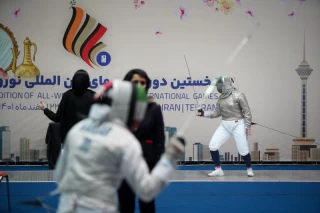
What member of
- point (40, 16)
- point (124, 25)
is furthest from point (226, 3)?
point (40, 16)

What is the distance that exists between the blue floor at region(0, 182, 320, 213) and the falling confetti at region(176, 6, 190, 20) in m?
3.10

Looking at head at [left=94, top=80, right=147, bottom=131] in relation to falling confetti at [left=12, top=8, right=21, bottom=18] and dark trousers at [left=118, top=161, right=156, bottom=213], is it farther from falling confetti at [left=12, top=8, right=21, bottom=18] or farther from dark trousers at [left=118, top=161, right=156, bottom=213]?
falling confetti at [left=12, top=8, right=21, bottom=18]

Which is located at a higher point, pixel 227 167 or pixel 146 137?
pixel 146 137

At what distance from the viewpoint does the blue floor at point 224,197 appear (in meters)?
4.00

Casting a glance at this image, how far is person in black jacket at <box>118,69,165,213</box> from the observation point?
250cm

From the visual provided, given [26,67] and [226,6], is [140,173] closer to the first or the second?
[26,67]

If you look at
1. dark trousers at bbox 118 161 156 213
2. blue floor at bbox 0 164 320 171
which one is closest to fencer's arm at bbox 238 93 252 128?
blue floor at bbox 0 164 320 171

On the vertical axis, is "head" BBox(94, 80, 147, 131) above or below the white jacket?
above

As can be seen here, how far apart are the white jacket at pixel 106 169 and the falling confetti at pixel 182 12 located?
19.3 feet

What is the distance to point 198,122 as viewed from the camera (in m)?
7.34

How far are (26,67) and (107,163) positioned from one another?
5.98 m

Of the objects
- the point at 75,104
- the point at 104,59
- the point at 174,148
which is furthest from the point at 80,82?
the point at 104,59

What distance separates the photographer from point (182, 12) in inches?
286

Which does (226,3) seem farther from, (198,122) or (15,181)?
(15,181)
